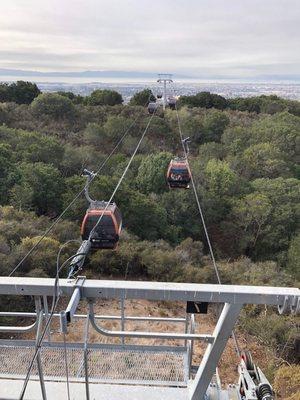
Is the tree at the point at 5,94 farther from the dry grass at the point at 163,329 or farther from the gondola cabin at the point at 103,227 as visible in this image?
the gondola cabin at the point at 103,227

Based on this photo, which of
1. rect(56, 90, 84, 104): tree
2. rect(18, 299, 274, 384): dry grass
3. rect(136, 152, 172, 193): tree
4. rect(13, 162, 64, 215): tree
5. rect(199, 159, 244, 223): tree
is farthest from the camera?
rect(56, 90, 84, 104): tree

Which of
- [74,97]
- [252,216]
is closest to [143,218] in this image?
[252,216]

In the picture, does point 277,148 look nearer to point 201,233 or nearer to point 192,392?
point 201,233

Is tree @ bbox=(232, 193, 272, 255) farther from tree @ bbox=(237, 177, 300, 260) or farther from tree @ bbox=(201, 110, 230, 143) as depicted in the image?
tree @ bbox=(201, 110, 230, 143)

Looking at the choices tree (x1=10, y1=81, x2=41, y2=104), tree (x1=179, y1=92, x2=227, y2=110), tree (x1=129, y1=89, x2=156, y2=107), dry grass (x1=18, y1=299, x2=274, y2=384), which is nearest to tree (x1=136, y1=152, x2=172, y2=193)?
dry grass (x1=18, y1=299, x2=274, y2=384)

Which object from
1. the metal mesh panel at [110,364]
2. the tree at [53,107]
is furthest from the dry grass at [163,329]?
the tree at [53,107]

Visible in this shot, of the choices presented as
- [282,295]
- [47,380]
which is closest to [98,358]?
[47,380]
